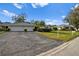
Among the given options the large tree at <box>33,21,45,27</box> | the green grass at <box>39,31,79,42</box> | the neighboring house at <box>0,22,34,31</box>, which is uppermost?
the large tree at <box>33,21,45,27</box>

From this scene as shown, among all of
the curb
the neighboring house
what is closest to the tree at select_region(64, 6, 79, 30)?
the curb

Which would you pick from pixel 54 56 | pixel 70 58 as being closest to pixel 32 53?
pixel 54 56

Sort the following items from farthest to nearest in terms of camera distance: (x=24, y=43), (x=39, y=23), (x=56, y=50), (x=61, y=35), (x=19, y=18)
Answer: (x=61, y=35) < (x=19, y=18) < (x=24, y=43) < (x=39, y=23) < (x=56, y=50)

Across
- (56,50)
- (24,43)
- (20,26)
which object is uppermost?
(20,26)

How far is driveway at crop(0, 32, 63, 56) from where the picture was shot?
877 cm

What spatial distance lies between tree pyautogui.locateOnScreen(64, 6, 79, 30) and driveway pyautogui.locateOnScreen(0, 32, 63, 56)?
0.91 m

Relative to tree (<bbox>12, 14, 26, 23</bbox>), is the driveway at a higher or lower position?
lower

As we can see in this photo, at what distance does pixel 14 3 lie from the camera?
8.96 m

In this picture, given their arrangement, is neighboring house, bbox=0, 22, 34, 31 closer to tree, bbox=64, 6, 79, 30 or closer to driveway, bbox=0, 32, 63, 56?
driveway, bbox=0, 32, 63, 56

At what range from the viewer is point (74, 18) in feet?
31.2

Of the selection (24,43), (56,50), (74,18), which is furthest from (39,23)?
(74,18)

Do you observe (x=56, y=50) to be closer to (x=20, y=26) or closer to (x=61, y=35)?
(x=61, y=35)

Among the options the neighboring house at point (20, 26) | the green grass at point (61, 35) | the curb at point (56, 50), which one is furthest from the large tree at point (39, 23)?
the curb at point (56, 50)

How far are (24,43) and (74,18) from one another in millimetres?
2170
